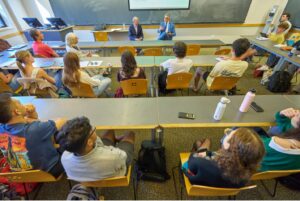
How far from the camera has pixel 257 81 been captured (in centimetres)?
374

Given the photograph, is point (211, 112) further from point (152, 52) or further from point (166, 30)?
point (166, 30)

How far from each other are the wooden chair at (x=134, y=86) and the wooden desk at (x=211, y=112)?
0.57 meters

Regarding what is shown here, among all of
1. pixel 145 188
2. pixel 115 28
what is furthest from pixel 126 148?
pixel 115 28

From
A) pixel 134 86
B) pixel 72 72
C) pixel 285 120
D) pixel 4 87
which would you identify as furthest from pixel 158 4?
pixel 285 120

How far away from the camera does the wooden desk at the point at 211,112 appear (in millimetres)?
1406

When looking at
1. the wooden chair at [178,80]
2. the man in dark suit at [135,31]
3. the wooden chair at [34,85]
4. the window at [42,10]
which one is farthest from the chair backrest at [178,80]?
the window at [42,10]

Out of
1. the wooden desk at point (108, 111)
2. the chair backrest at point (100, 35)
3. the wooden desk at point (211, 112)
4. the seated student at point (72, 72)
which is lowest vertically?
the chair backrest at point (100, 35)

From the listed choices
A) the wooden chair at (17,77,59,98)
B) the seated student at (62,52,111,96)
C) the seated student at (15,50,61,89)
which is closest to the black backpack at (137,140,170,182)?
the seated student at (62,52,111,96)

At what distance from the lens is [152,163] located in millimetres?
1641

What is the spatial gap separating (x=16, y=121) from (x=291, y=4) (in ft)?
24.6

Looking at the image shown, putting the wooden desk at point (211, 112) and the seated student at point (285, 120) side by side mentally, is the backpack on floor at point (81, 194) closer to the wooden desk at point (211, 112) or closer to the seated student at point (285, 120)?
the wooden desk at point (211, 112)

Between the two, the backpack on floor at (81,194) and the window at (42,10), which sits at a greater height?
the window at (42,10)

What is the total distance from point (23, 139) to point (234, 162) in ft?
4.66

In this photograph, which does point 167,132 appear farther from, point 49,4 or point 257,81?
point 49,4
